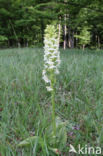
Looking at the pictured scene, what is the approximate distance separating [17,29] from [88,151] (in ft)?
69.2

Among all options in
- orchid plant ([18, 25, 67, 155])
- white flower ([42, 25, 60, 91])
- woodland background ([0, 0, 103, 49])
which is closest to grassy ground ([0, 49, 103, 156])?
orchid plant ([18, 25, 67, 155])

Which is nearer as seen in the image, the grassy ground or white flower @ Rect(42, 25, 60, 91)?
white flower @ Rect(42, 25, 60, 91)

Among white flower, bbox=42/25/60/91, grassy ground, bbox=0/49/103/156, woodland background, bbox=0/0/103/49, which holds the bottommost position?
grassy ground, bbox=0/49/103/156

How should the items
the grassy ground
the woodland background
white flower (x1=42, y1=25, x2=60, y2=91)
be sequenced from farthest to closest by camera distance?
the woodland background < the grassy ground < white flower (x1=42, y1=25, x2=60, y2=91)

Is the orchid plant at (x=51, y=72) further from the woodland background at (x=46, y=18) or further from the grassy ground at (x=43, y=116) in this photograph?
the woodland background at (x=46, y=18)

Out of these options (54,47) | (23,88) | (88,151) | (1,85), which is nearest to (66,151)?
(88,151)

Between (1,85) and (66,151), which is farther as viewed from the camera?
(1,85)

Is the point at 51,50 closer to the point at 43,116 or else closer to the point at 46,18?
the point at 43,116

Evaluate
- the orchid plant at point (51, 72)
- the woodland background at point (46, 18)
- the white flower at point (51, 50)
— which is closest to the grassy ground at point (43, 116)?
the orchid plant at point (51, 72)

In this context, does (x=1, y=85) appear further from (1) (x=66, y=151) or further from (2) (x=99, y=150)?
(2) (x=99, y=150)

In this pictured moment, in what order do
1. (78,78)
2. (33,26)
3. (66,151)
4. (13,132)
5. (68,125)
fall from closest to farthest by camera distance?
(66,151) < (13,132) < (68,125) < (78,78) < (33,26)

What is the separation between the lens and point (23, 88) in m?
2.60

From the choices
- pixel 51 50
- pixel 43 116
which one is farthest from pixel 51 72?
pixel 43 116

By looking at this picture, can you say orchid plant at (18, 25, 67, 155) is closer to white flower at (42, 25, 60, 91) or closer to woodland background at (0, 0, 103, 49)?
white flower at (42, 25, 60, 91)
